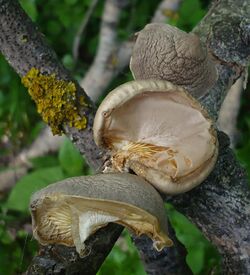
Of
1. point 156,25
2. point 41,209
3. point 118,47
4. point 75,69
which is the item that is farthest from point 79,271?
point 75,69

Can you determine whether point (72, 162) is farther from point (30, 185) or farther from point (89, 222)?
point (89, 222)

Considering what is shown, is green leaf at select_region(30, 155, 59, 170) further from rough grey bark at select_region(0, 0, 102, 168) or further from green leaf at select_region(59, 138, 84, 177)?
rough grey bark at select_region(0, 0, 102, 168)

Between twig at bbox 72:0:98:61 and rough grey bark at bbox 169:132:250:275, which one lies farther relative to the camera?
twig at bbox 72:0:98:61

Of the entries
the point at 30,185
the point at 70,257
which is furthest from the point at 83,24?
the point at 70,257

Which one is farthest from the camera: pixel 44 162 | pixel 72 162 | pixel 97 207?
pixel 44 162

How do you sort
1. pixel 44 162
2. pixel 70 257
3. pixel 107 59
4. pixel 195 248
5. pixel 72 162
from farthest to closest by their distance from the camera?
pixel 107 59, pixel 44 162, pixel 72 162, pixel 195 248, pixel 70 257

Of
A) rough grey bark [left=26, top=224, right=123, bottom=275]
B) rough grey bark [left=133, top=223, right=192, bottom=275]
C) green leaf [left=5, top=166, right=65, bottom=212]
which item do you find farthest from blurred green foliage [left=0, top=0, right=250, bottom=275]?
rough grey bark [left=26, top=224, right=123, bottom=275]

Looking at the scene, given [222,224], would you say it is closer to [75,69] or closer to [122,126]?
[122,126]

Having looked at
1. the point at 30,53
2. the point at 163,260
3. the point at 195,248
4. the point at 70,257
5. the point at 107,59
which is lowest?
the point at 195,248
